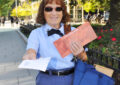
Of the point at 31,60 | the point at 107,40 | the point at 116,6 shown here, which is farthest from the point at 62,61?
the point at 116,6

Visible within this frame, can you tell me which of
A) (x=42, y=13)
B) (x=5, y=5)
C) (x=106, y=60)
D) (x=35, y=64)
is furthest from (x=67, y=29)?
(x=5, y=5)

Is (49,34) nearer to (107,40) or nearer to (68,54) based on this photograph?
(68,54)

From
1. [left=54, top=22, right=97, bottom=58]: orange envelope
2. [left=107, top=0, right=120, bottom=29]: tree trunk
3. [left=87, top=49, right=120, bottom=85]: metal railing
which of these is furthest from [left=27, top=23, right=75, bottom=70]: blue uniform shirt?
[left=107, top=0, right=120, bottom=29]: tree trunk

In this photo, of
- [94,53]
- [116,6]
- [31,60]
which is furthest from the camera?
[116,6]

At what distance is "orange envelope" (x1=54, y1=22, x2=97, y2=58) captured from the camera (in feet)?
5.48

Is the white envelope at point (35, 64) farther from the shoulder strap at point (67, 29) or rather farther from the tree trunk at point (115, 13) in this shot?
the tree trunk at point (115, 13)

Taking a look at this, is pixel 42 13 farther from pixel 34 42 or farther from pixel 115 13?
pixel 115 13

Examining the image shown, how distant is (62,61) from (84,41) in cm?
29

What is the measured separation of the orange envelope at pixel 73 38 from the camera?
1.67m

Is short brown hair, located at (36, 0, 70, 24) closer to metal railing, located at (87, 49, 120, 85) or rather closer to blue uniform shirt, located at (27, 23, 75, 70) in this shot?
blue uniform shirt, located at (27, 23, 75, 70)

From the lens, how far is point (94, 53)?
142 inches

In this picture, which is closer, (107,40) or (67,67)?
(67,67)

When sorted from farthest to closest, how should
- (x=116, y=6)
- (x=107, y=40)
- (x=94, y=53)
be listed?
(x=116, y=6) < (x=107, y=40) < (x=94, y=53)

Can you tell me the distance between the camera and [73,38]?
167 cm
